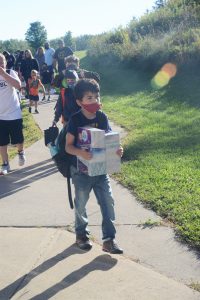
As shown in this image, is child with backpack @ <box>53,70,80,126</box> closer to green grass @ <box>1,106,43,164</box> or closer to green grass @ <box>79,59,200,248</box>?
green grass @ <box>79,59,200,248</box>

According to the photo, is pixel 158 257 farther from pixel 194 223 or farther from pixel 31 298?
pixel 31 298

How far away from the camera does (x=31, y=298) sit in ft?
11.2

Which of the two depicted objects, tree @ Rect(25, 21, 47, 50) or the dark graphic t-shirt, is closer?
the dark graphic t-shirt

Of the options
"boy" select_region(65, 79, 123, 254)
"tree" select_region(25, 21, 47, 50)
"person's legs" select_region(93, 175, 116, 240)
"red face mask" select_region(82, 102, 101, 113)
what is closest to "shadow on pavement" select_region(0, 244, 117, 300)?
"boy" select_region(65, 79, 123, 254)

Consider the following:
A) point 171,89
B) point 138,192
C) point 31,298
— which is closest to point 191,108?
point 171,89

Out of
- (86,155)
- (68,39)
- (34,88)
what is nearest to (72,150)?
(86,155)

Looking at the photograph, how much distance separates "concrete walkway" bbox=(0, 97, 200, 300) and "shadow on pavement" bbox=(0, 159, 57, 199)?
40 cm

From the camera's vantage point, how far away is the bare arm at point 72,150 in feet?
12.6

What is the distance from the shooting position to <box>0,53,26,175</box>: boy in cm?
646

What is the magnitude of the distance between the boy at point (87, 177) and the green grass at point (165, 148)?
73cm

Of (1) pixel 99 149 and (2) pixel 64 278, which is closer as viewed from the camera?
(2) pixel 64 278

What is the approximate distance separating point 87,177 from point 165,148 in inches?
137

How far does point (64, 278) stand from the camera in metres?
3.67

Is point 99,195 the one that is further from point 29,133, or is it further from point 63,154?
point 29,133
